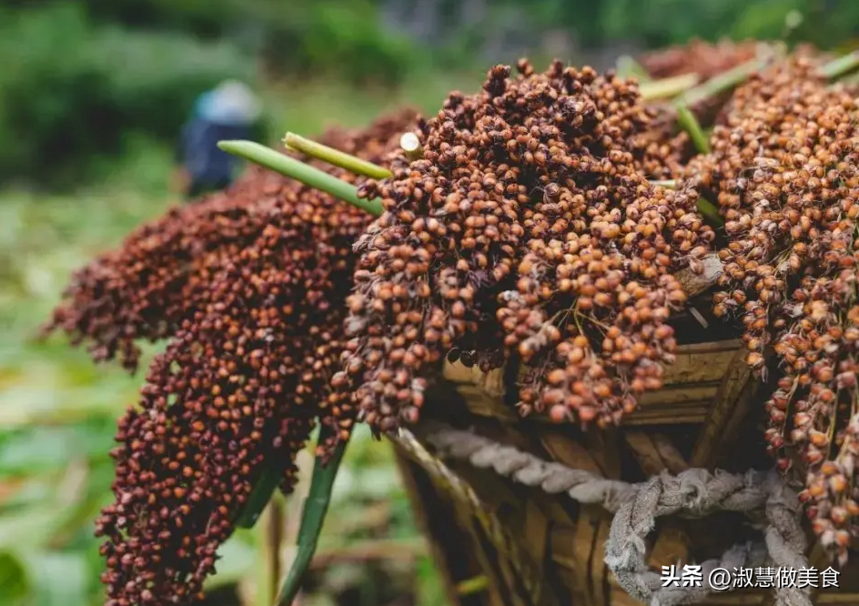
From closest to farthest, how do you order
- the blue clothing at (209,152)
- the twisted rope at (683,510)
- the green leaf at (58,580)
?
1. the twisted rope at (683,510)
2. the green leaf at (58,580)
3. the blue clothing at (209,152)

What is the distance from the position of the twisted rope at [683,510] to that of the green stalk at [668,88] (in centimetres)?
61

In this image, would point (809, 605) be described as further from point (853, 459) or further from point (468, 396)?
point (468, 396)

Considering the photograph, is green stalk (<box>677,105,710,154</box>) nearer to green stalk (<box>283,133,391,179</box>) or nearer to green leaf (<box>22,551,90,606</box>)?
green stalk (<box>283,133,391,179</box>)

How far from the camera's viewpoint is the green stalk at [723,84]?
1.08 m

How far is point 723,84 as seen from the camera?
1090 mm

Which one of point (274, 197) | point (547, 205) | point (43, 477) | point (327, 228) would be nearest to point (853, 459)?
point (547, 205)

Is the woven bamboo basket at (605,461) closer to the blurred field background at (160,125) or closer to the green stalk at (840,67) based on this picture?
the blurred field background at (160,125)

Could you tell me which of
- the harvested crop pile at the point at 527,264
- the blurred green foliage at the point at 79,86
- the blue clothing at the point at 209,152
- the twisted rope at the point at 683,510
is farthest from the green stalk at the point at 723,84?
the blurred green foliage at the point at 79,86

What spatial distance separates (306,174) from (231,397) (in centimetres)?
24

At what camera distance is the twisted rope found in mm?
672

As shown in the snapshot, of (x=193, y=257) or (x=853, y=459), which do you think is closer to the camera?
(x=853, y=459)

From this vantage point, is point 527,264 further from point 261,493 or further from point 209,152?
point 209,152

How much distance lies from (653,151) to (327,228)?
36 cm

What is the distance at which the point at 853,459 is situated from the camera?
1.76ft
